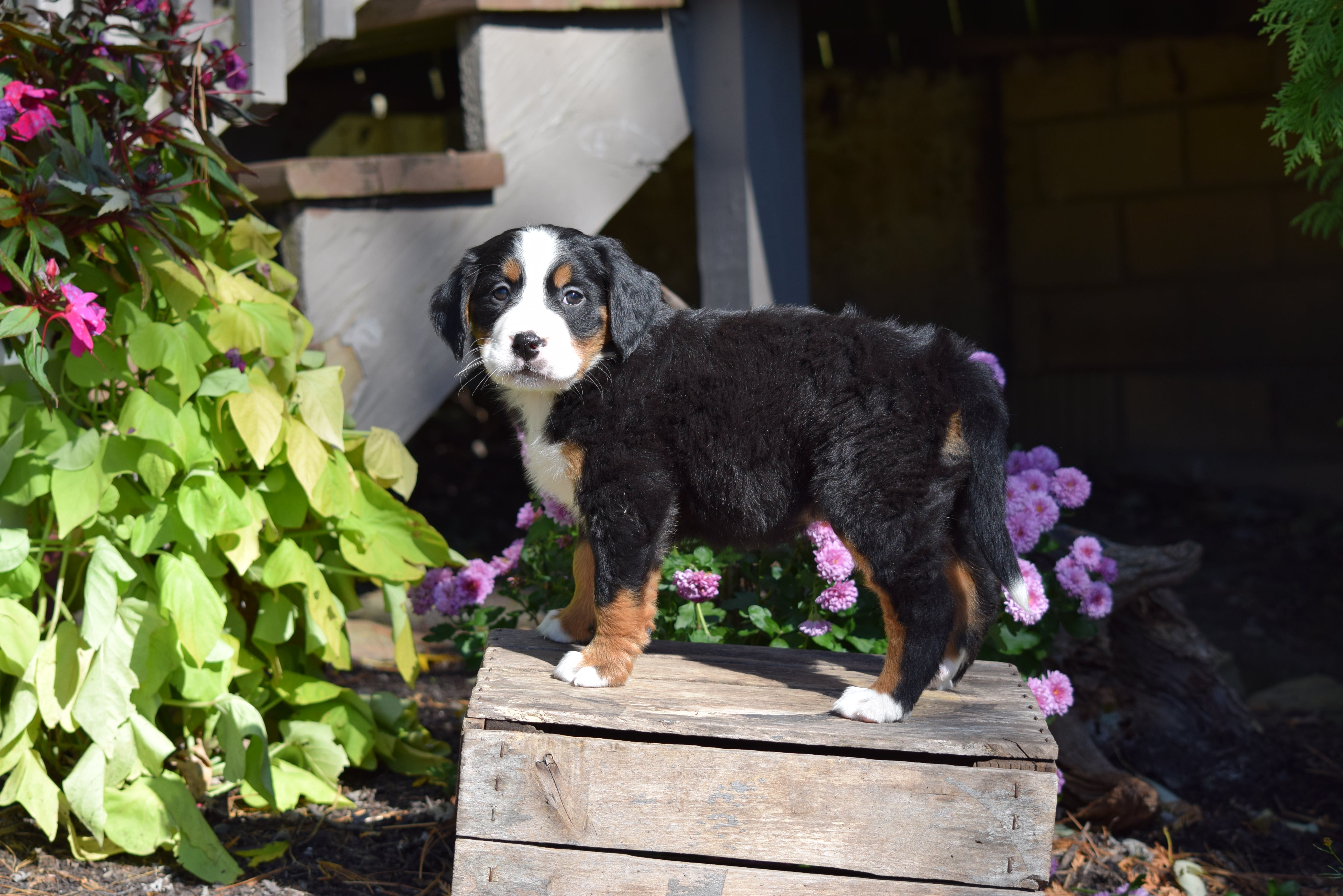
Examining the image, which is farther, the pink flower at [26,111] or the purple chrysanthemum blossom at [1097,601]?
the purple chrysanthemum blossom at [1097,601]

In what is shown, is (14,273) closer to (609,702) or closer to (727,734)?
(609,702)

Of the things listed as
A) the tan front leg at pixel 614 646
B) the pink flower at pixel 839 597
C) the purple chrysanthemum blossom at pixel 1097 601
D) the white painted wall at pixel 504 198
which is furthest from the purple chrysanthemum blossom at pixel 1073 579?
the white painted wall at pixel 504 198

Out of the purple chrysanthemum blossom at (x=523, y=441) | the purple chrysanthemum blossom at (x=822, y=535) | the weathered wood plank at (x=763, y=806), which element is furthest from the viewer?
the purple chrysanthemum blossom at (x=822, y=535)

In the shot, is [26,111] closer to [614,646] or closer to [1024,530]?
[614,646]

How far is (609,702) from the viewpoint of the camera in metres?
2.38

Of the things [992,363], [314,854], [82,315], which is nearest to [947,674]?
[992,363]

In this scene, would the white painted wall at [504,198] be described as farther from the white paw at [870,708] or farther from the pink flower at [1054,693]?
the pink flower at [1054,693]

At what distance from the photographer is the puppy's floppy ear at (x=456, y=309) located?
8.75ft

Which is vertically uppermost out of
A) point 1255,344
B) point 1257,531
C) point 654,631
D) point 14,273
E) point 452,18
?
point 452,18

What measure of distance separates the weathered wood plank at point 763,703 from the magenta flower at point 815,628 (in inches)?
2.8

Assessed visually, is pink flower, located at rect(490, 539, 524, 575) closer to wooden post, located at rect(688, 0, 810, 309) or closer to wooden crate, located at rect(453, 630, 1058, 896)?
wooden crate, located at rect(453, 630, 1058, 896)

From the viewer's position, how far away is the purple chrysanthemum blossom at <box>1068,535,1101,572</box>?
3.17 m

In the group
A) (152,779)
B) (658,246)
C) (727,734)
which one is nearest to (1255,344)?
(658,246)

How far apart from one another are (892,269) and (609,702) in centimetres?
585
